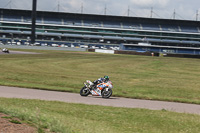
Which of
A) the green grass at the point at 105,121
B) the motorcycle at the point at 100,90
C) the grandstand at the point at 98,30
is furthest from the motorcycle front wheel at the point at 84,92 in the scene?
the grandstand at the point at 98,30

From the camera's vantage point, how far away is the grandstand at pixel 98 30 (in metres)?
126

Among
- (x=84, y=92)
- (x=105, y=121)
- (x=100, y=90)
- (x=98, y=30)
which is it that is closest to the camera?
(x=105, y=121)

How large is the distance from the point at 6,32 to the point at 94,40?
36.9 metres

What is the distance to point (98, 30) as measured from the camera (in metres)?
129

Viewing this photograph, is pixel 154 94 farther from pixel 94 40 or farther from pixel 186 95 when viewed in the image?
pixel 94 40

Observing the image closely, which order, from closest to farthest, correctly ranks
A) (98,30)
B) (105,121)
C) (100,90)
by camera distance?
1. (105,121)
2. (100,90)
3. (98,30)

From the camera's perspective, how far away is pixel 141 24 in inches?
5182

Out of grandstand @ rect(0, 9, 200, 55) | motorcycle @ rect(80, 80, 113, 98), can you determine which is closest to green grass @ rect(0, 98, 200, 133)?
motorcycle @ rect(80, 80, 113, 98)

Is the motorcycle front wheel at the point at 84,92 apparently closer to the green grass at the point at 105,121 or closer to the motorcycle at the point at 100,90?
the motorcycle at the point at 100,90

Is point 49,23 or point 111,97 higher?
point 49,23

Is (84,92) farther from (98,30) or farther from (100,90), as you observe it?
(98,30)

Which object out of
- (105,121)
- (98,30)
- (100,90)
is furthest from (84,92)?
(98,30)

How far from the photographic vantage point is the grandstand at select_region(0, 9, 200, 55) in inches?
4968

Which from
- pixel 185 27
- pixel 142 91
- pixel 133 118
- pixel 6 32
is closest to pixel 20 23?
pixel 6 32
